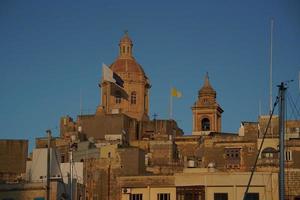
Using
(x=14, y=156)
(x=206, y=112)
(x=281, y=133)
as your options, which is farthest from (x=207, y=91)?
(x=281, y=133)

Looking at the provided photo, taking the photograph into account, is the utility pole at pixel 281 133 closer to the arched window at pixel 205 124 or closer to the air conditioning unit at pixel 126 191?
the air conditioning unit at pixel 126 191

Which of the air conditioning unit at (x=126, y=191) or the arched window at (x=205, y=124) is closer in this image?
the air conditioning unit at (x=126, y=191)

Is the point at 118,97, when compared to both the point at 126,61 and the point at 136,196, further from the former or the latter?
the point at 136,196

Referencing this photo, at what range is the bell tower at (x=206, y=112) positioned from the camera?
353 feet

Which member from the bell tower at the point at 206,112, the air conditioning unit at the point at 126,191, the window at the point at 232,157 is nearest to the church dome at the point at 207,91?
the bell tower at the point at 206,112

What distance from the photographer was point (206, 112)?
4254 inches

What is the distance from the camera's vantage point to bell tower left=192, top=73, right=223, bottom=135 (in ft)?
353

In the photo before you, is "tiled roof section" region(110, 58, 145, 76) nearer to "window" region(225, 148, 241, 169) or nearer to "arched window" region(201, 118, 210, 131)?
"arched window" region(201, 118, 210, 131)

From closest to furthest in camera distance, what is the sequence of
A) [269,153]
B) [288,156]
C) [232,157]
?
[269,153] → [288,156] → [232,157]

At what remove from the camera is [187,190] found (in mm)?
74000

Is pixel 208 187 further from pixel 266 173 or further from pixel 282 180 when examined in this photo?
pixel 282 180

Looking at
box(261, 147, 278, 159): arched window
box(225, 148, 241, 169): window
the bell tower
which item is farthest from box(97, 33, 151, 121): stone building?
box(261, 147, 278, 159): arched window

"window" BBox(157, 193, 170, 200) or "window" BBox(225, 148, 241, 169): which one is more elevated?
"window" BBox(225, 148, 241, 169)

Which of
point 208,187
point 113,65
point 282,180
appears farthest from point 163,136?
point 282,180
